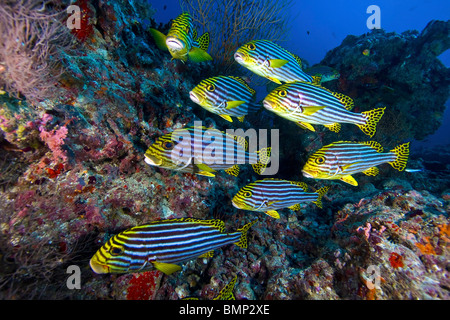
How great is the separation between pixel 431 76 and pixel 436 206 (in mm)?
8656

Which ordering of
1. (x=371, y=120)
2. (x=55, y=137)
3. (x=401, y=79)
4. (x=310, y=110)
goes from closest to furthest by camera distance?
(x=55, y=137)
(x=310, y=110)
(x=371, y=120)
(x=401, y=79)

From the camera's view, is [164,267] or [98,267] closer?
[98,267]

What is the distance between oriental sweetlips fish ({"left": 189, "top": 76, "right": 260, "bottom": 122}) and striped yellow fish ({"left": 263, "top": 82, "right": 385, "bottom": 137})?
0.57 metres

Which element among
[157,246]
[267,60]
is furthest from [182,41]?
[157,246]

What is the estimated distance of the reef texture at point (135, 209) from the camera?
2578 mm

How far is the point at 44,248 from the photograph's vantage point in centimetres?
276

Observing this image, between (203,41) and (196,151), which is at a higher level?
(203,41)

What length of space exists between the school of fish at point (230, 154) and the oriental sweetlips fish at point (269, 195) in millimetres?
16

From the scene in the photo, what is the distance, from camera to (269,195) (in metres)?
Result: 3.44

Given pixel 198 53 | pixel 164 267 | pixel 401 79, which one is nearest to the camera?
pixel 164 267

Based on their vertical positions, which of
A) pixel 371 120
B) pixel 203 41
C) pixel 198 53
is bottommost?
pixel 371 120

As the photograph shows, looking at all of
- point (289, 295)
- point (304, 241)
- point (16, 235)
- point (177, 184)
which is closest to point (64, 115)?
point (16, 235)

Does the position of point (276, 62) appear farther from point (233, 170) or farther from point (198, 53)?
point (233, 170)

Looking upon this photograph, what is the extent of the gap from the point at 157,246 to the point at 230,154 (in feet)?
5.03
